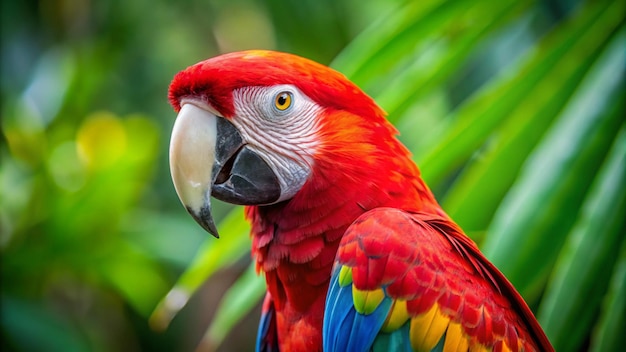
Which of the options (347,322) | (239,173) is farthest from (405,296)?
(239,173)

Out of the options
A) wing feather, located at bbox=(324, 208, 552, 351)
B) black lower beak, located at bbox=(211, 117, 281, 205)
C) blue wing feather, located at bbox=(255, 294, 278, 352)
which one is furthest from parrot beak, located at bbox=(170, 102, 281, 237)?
blue wing feather, located at bbox=(255, 294, 278, 352)

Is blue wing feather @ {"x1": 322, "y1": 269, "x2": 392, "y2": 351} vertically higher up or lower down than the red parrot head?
lower down

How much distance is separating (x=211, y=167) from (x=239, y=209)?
42 cm

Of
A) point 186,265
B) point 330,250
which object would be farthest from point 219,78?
point 186,265

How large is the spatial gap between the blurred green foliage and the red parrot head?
1.08ft

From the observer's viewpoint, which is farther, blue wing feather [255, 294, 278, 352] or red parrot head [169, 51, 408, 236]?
blue wing feather [255, 294, 278, 352]

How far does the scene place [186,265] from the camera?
295cm

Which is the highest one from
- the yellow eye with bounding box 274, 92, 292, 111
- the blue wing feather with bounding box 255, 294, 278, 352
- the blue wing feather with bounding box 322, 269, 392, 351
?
the yellow eye with bounding box 274, 92, 292, 111

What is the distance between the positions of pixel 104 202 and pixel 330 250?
1847mm

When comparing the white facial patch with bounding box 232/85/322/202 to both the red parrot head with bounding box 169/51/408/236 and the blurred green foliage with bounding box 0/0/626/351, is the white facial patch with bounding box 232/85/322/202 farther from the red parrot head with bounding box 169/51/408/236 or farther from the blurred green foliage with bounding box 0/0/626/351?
the blurred green foliage with bounding box 0/0/626/351

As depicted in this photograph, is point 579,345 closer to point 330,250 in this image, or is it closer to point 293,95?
point 330,250

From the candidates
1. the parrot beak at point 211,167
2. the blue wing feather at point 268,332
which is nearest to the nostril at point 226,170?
the parrot beak at point 211,167

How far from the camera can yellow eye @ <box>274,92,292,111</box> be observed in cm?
93

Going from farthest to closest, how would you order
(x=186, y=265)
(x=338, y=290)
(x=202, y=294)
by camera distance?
(x=202, y=294)
(x=186, y=265)
(x=338, y=290)
